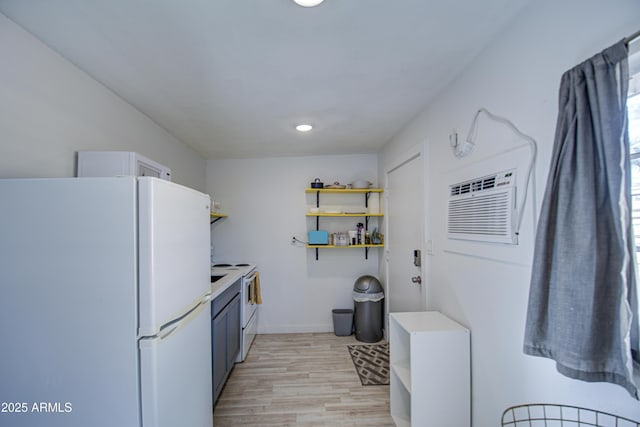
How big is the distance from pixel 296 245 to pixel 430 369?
2326mm

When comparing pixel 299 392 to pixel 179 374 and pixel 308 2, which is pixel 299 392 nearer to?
pixel 179 374

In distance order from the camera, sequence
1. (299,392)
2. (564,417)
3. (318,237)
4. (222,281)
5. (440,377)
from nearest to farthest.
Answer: (564,417) → (440,377) → (299,392) → (222,281) → (318,237)

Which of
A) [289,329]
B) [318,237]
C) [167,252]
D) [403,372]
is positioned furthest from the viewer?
[289,329]

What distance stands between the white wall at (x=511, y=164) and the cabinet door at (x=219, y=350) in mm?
1685

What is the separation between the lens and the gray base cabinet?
210cm

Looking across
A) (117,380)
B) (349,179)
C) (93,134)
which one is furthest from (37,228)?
(349,179)

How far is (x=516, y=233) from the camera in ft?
4.07

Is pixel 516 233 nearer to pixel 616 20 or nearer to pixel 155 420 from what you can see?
pixel 616 20

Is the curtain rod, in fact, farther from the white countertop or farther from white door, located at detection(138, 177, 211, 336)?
the white countertop

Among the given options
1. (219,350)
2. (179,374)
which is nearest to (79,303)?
(179,374)

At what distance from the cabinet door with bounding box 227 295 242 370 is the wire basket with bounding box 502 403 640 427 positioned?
210cm

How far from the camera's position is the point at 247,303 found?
121 inches

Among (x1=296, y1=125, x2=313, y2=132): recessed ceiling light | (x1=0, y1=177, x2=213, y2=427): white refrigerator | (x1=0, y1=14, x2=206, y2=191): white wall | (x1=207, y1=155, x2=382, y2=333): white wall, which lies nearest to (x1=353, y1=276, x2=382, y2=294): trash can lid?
(x1=207, y1=155, x2=382, y2=333): white wall

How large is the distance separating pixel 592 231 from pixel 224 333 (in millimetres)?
2409
